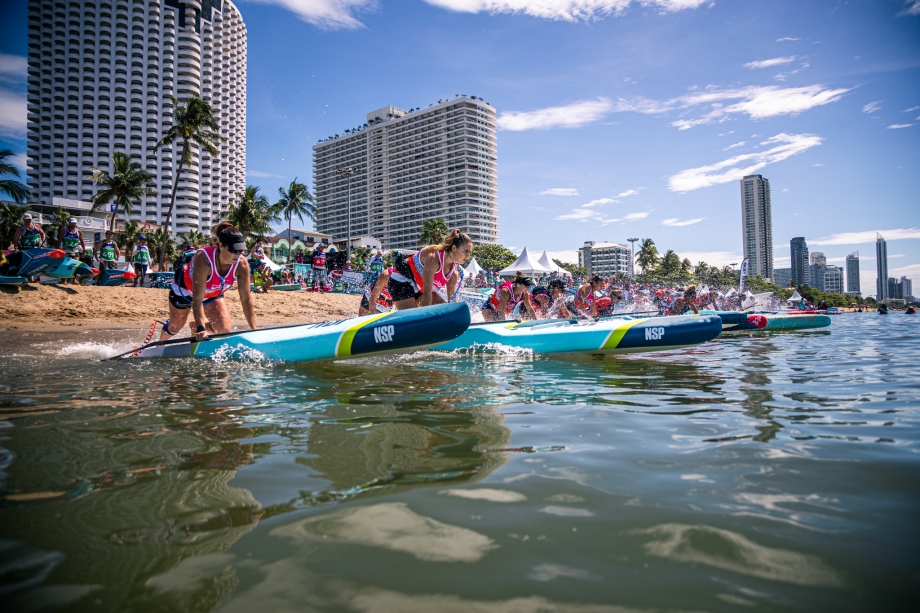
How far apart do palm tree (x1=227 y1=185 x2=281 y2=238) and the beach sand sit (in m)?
30.3

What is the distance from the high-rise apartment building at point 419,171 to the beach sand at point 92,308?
104 m

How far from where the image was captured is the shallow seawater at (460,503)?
1205mm

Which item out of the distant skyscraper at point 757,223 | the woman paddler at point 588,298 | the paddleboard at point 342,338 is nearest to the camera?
the paddleboard at point 342,338

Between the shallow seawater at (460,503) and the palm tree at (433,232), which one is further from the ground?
the palm tree at (433,232)

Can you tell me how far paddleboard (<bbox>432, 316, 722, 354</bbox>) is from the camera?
628 centimetres

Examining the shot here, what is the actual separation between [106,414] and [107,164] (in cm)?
11220

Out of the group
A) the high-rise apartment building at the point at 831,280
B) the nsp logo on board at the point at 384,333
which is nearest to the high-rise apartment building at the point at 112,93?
the nsp logo on board at the point at 384,333

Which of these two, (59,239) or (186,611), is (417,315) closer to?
(186,611)

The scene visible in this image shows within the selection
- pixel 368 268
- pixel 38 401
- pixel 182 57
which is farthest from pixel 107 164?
→ pixel 38 401

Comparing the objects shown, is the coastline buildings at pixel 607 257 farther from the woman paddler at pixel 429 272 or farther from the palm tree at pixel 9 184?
the woman paddler at pixel 429 272

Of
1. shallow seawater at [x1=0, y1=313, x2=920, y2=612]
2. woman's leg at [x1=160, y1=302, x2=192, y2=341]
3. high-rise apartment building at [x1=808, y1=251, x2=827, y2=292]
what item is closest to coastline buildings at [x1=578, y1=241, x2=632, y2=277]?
high-rise apartment building at [x1=808, y1=251, x2=827, y2=292]

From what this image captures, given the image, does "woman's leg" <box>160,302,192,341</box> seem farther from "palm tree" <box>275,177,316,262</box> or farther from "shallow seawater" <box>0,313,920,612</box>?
"palm tree" <box>275,177,316,262</box>

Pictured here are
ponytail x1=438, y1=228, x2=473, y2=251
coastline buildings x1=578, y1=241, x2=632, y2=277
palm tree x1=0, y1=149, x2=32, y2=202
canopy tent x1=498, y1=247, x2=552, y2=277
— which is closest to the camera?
ponytail x1=438, y1=228, x2=473, y2=251

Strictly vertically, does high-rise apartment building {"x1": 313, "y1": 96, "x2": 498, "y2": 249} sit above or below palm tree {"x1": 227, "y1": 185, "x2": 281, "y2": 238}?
above
